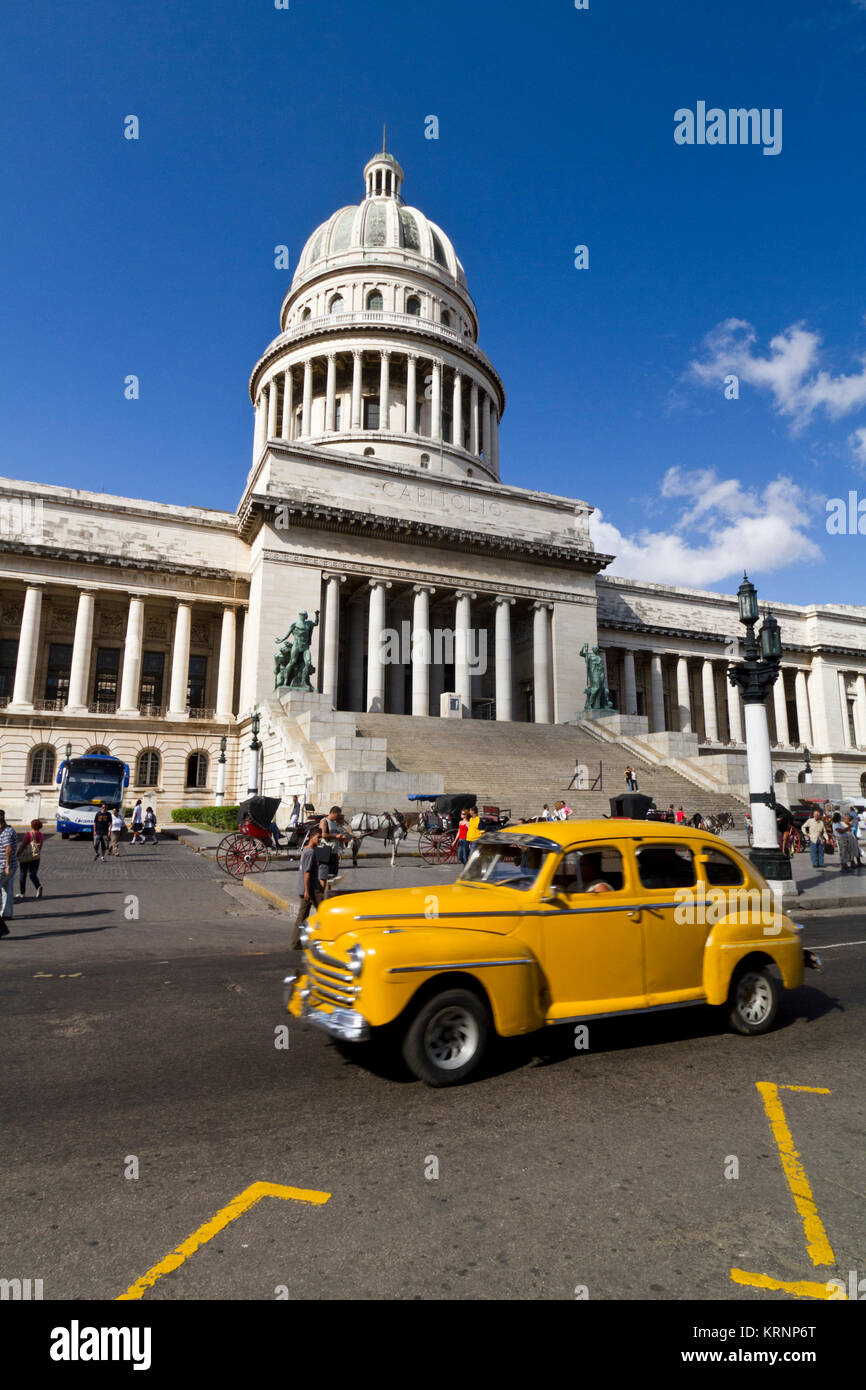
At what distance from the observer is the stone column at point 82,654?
41.6 meters

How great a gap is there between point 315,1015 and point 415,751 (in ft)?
86.0

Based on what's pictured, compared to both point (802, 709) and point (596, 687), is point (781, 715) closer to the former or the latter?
point (802, 709)

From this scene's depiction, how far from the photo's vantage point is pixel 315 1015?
222 inches

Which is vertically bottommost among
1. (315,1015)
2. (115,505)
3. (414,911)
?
(315,1015)

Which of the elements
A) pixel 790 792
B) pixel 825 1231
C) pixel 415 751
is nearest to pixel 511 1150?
pixel 825 1231

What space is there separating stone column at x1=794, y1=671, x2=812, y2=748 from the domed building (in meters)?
31.2

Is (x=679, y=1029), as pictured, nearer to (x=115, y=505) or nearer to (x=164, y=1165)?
(x=164, y=1165)

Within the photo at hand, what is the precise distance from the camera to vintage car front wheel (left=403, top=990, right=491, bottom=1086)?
5.27 meters

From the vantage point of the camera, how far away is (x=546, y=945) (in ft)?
19.0

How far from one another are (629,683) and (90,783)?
125 feet

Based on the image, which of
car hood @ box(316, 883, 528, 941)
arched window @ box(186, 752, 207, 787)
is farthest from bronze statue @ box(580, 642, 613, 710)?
car hood @ box(316, 883, 528, 941)

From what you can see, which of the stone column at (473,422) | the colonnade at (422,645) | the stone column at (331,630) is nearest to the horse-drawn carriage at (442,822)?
the colonnade at (422,645)

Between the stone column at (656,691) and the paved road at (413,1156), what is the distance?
5113 centimetres

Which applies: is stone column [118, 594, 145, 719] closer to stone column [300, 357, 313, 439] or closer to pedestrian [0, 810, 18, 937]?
stone column [300, 357, 313, 439]
